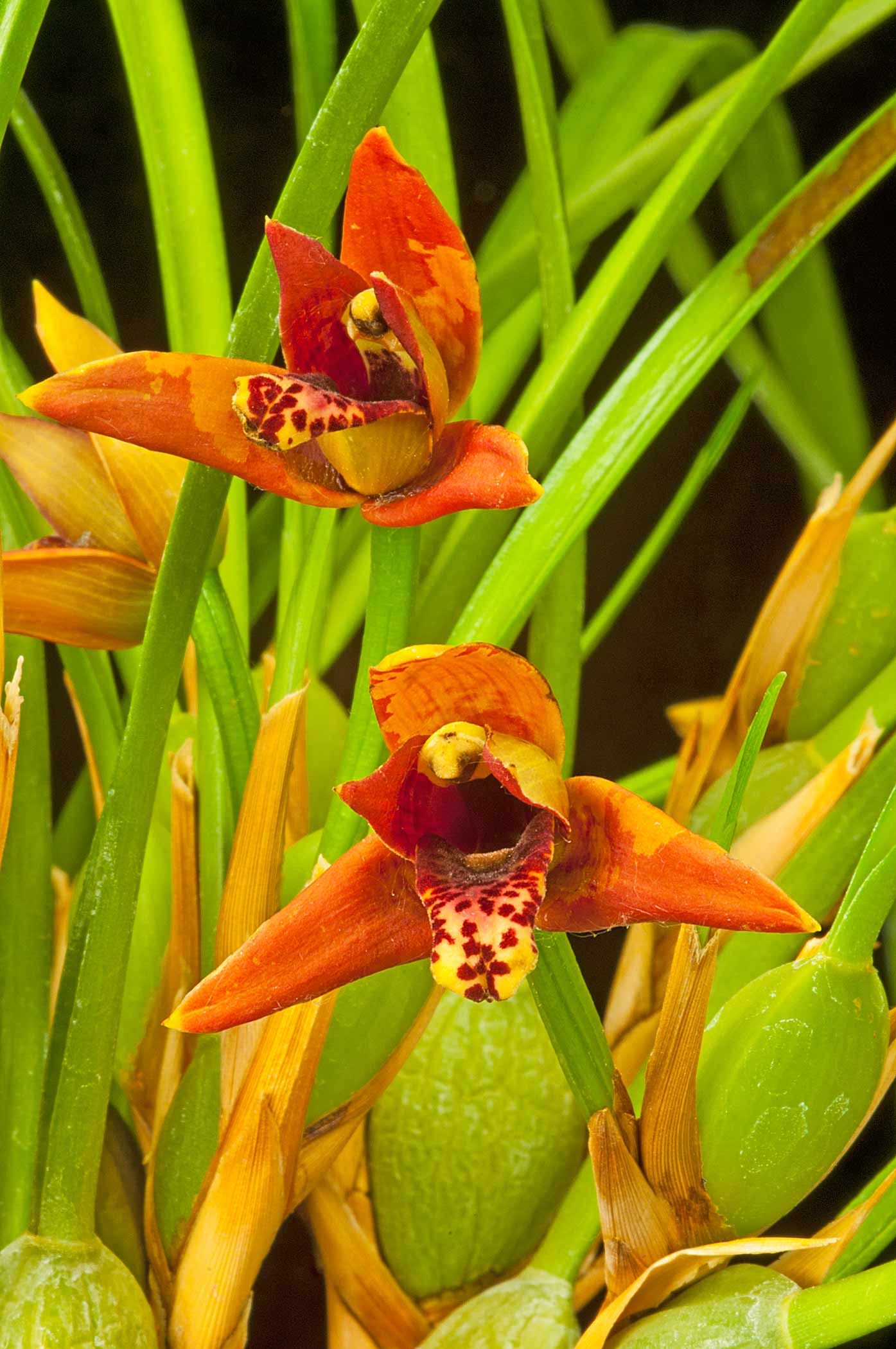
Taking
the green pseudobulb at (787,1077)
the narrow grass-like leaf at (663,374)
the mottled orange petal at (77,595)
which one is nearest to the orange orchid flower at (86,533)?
the mottled orange petal at (77,595)

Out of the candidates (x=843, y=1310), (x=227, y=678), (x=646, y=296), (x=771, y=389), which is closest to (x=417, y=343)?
(x=227, y=678)

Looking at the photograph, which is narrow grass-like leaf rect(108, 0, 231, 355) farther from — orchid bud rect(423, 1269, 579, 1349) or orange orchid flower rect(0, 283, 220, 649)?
orchid bud rect(423, 1269, 579, 1349)

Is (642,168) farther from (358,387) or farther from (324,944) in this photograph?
(324,944)

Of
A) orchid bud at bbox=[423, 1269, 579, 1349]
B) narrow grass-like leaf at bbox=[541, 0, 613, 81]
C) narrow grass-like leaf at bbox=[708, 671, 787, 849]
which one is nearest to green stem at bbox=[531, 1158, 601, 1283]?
orchid bud at bbox=[423, 1269, 579, 1349]

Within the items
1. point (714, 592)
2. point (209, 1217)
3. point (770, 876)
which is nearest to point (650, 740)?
point (714, 592)

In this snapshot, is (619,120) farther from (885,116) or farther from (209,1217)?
(209,1217)
